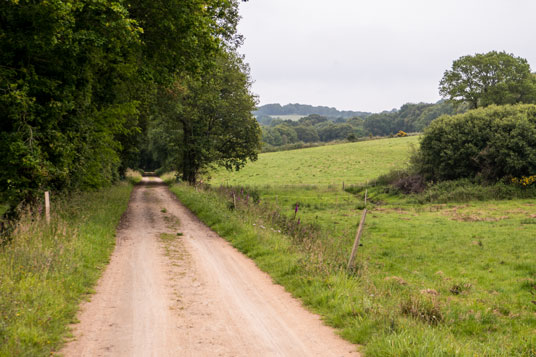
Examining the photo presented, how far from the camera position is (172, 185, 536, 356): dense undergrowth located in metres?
6.46

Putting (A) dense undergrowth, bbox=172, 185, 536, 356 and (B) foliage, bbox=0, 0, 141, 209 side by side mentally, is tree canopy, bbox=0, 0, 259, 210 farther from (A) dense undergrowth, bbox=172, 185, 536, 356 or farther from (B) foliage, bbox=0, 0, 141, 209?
(A) dense undergrowth, bbox=172, 185, 536, 356

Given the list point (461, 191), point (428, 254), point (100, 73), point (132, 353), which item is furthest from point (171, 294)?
point (461, 191)

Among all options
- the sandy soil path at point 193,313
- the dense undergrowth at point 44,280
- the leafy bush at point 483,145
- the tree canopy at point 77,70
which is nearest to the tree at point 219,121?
the tree canopy at point 77,70

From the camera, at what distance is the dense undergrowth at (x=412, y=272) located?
6465 mm

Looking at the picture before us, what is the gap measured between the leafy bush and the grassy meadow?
492cm

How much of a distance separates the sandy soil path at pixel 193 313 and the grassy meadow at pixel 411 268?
608 millimetres

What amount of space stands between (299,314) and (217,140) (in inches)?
1139

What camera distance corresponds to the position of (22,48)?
1254 centimetres

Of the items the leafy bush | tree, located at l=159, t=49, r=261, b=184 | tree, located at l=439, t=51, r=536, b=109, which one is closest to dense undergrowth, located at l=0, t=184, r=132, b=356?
tree, located at l=159, t=49, r=261, b=184

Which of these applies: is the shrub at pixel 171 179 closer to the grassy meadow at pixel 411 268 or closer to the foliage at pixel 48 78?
the grassy meadow at pixel 411 268

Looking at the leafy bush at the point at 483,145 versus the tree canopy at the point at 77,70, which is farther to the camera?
the leafy bush at the point at 483,145

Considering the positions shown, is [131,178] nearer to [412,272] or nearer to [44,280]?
[412,272]

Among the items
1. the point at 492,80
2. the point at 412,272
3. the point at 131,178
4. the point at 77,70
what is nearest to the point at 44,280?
the point at 77,70

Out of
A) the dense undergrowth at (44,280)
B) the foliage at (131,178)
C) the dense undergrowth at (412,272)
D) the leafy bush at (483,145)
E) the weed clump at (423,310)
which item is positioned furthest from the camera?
the foliage at (131,178)
